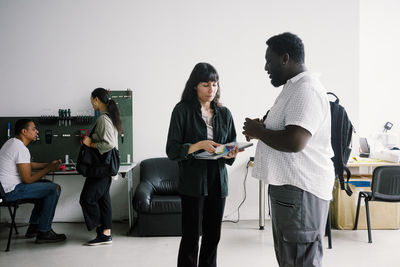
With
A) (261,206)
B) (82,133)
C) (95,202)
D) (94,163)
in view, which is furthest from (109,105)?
(261,206)

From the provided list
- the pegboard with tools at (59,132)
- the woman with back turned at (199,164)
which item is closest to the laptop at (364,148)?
the woman with back turned at (199,164)

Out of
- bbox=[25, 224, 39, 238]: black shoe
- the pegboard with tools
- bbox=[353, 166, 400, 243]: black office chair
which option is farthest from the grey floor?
the pegboard with tools

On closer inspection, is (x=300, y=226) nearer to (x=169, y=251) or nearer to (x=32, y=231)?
(x=169, y=251)

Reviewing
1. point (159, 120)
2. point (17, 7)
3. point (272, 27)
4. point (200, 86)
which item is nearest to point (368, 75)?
point (272, 27)

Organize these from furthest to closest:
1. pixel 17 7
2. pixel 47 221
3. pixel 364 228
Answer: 1. pixel 17 7
2. pixel 364 228
3. pixel 47 221

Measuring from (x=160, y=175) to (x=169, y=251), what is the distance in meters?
1.09

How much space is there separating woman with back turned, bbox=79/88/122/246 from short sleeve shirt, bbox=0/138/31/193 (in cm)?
72

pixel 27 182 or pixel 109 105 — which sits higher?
pixel 109 105

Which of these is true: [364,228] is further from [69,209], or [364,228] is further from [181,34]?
[69,209]

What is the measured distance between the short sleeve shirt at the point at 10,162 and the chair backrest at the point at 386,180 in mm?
3549

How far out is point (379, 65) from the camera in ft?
15.2

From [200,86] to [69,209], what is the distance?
3.08 m

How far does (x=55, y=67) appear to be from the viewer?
4312 mm

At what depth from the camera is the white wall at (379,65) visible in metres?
4.61
